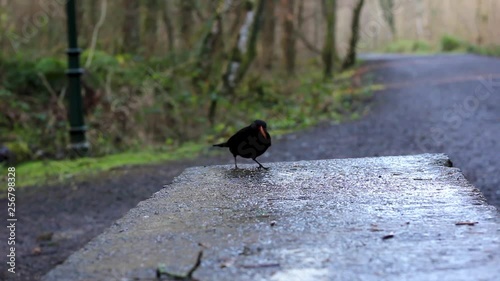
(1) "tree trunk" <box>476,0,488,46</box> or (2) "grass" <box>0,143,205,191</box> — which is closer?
(2) "grass" <box>0,143,205,191</box>

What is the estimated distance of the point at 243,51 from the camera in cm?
1599

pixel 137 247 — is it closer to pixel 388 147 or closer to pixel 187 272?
pixel 187 272

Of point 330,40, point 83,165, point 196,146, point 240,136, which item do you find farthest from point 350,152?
point 330,40

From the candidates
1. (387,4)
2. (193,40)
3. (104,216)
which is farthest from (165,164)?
(387,4)

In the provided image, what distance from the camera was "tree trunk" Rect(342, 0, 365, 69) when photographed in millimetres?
25562

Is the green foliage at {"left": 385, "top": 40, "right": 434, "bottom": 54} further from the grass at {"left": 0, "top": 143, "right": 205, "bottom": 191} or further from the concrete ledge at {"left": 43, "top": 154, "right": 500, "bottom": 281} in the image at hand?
the concrete ledge at {"left": 43, "top": 154, "right": 500, "bottom": 281}

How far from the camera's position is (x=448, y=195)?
10.8ft

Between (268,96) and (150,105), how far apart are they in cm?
404

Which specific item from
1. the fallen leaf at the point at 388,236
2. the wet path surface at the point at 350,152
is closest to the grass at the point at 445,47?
the wet path surface at the point at 350,152

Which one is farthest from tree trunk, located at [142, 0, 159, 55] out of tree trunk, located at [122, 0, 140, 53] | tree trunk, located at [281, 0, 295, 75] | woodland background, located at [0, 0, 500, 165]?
tree trunk, located at [281, 0, 295, 75]

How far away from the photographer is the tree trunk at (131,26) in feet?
60.0

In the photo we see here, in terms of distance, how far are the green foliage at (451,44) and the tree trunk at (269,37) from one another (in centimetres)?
1885

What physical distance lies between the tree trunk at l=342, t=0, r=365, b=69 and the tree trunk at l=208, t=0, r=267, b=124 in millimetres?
9578

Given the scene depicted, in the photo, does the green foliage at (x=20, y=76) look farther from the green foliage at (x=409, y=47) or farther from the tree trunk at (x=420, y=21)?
the tree trunk at (x=420, y=21)
